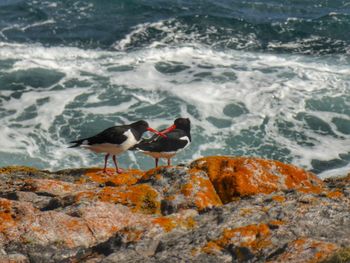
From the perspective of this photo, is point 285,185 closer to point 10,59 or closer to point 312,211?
point 312,211

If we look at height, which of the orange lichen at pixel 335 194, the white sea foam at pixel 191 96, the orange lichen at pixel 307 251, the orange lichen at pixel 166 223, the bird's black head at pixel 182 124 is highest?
the orange lichen at pixel 307 251

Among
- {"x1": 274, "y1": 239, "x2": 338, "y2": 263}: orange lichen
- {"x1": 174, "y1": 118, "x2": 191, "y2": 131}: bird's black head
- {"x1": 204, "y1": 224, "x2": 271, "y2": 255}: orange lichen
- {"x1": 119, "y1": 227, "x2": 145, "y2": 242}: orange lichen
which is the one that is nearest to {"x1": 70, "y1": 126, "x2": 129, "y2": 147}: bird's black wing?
{"x1": 174, "y1": 118, "x2": 191, "y2": 131}: bird's black head

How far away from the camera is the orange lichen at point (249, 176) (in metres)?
7.04

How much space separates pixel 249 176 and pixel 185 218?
1730 mm

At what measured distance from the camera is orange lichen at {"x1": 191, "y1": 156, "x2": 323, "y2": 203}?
277 inches

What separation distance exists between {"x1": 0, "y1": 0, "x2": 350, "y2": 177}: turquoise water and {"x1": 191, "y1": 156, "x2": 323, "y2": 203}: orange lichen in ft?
26.5

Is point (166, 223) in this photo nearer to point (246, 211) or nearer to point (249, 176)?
point (246, 211)

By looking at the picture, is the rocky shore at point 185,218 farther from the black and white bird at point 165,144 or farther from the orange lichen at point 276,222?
the black and white bird at point 165,144

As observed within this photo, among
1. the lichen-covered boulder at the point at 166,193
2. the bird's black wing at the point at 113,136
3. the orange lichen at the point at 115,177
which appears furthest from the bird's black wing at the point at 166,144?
the lichen-covered boulder at the point at 166,193

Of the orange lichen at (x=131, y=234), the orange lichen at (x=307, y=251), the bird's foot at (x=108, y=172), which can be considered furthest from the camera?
the bird's foot at (x=108, y=172)

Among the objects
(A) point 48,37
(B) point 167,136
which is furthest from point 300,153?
(A) point 48,37

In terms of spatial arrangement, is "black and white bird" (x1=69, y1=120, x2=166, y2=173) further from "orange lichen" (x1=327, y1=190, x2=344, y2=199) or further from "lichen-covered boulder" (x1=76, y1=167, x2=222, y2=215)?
"orange lichen" (x1=327, y1=190, x2=344, y2=199)

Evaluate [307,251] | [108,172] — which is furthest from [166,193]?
[307,251]

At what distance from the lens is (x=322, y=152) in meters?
16.7
